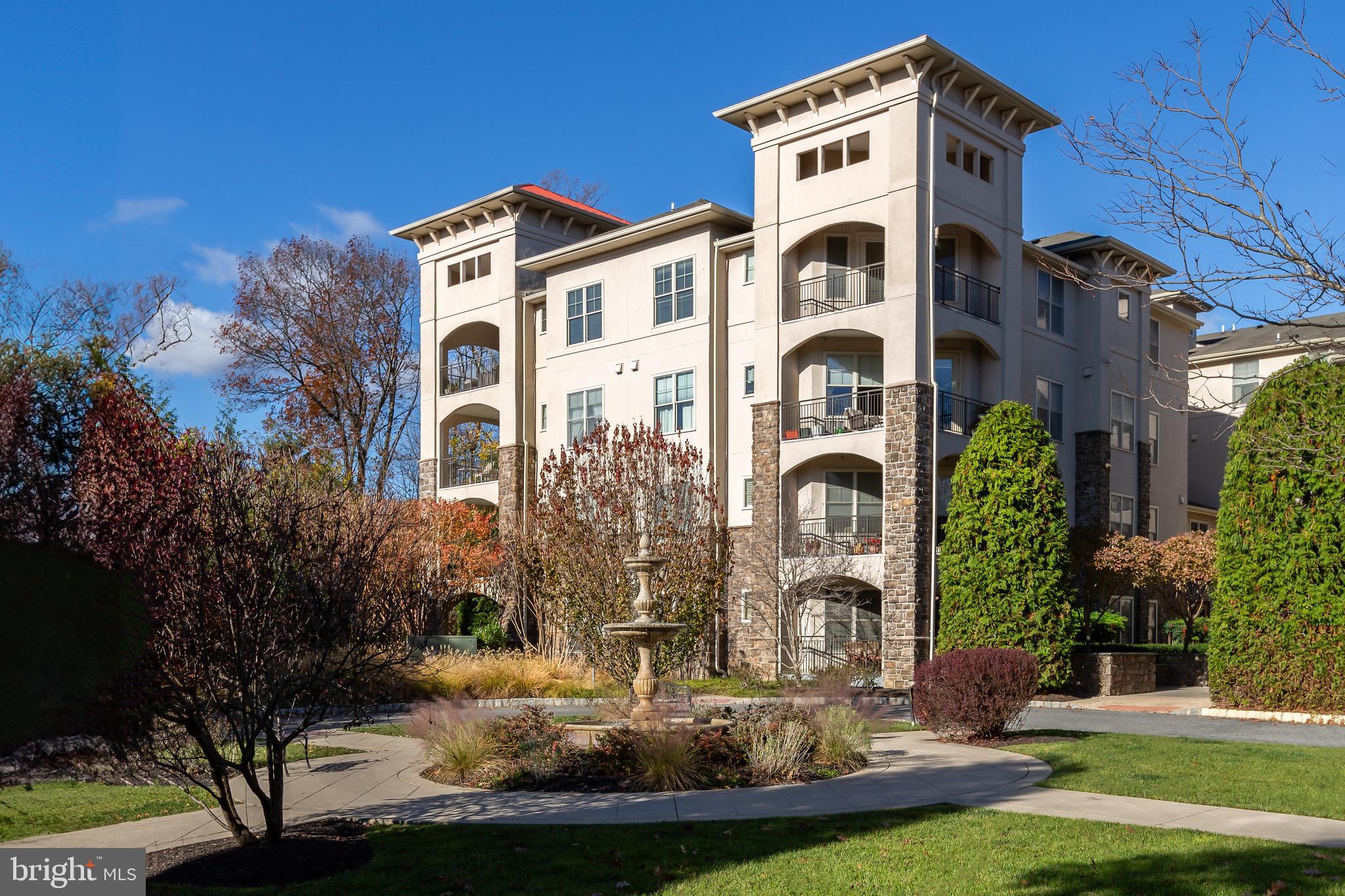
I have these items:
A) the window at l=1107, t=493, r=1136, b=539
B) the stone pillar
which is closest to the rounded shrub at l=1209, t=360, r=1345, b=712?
the stone pillar

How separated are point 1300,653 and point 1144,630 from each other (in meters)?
16.9

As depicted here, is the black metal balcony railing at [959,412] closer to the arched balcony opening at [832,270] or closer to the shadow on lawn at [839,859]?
the arched balcony opening at [832,270]

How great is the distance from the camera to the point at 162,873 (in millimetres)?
8383

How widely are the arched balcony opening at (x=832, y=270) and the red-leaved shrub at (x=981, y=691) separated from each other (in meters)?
15.3

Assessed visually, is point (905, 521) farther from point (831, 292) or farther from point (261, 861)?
point (261, 861)

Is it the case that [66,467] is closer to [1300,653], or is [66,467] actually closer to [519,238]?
[1300,653]

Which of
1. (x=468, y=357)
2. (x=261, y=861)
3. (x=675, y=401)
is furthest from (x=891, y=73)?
(x=261, y=861)

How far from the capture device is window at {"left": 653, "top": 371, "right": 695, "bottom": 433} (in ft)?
103

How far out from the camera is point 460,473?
1528 inches

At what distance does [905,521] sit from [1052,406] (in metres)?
8.76

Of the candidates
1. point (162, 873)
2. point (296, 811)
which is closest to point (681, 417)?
point (296, 811)

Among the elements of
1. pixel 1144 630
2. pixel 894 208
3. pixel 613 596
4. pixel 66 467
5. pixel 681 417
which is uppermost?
pixel 894 208

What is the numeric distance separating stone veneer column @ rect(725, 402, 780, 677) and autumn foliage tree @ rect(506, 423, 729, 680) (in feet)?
7.14

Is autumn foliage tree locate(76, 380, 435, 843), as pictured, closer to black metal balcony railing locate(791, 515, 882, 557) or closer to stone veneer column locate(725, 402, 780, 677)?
black metal balcony railing locate(791, 515, 882, 557)
